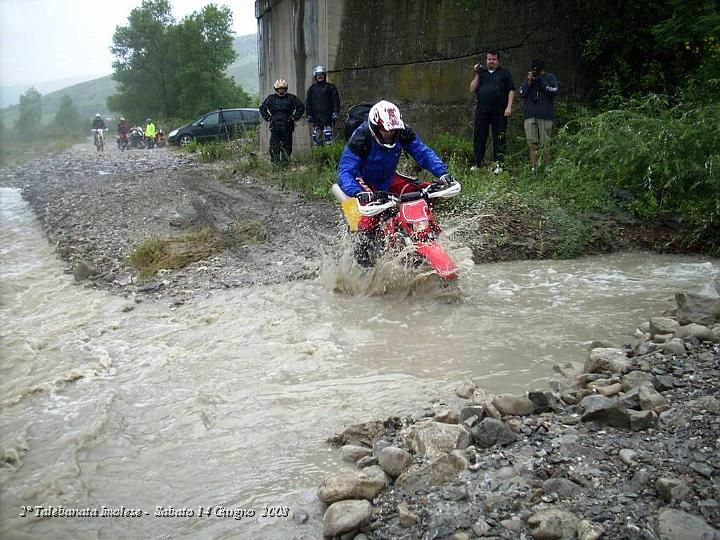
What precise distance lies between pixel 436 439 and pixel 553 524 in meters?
0.89

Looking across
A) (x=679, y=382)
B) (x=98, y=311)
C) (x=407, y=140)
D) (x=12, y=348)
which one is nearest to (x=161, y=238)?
(x=98, y=311)

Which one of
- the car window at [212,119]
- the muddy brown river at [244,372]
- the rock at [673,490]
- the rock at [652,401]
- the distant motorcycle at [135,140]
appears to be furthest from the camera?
the distant motorcycle at [135,140]

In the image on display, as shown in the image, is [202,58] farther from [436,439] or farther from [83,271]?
[436,439]

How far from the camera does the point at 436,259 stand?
598 centimetres

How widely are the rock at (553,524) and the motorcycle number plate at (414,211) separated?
375 centimetres

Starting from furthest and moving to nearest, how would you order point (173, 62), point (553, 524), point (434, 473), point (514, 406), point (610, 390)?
point (173, 62)
point (610, 390)
point (514, 406)
point (434, 473)
point (553, 524)

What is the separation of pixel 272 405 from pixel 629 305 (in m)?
3.55

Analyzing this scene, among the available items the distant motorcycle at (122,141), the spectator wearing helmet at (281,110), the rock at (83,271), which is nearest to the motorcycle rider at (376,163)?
the rock at (83,271)

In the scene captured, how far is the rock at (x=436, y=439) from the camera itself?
3.27 meters

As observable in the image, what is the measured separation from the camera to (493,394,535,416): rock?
363cm

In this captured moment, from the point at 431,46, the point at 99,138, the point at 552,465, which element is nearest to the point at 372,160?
the point at 552,465

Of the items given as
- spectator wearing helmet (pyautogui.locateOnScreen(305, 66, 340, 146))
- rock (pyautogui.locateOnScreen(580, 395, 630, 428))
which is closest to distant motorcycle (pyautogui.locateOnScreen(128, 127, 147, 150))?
spectator wearing helmet (pyautogui.locateOnScreen(305, 66, 340, 146))

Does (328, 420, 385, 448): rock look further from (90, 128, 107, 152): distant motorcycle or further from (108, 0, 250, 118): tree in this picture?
(108, 0, 250, 118): tree

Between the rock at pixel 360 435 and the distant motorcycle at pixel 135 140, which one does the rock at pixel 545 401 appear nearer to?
the rock at pixel 360 435
